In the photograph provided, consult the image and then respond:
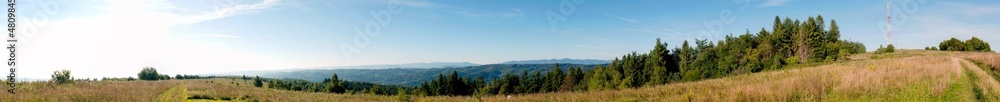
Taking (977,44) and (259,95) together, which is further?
(977,44)

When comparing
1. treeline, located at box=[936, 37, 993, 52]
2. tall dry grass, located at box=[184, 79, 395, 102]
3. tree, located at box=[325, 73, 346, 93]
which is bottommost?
tree, located at box=[325, 73, 346, 93]

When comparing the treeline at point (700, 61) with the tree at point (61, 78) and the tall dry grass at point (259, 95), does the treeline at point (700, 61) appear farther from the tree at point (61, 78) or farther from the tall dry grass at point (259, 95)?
the tree at point (61, 78)

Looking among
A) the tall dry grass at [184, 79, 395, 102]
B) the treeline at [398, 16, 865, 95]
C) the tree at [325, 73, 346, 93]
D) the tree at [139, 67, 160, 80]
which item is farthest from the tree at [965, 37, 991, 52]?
the tree at [139, 67, 160, 80]

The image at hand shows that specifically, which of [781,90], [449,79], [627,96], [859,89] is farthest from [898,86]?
[449,79]

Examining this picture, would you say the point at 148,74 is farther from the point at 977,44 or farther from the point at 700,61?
the point at 977,44

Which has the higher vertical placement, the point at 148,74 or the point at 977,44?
the point at 977,44

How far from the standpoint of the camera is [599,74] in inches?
4230

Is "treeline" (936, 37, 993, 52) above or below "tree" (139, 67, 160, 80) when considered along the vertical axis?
above

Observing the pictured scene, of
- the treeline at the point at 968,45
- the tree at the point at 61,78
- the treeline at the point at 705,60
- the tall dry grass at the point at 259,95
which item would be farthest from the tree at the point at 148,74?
the treeline at the point at 968,45

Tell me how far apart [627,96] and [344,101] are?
977cm

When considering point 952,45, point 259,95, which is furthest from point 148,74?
point 952,45

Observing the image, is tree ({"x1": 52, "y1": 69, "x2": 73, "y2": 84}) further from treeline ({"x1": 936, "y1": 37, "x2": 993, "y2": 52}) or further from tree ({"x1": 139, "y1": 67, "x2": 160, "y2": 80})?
treeline ({"x1": 936, "y1": 37, "x2": 993, "y2": 52})

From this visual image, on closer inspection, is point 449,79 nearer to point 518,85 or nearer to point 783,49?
point 518,85

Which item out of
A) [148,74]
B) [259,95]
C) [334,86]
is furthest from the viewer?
[334,86]
